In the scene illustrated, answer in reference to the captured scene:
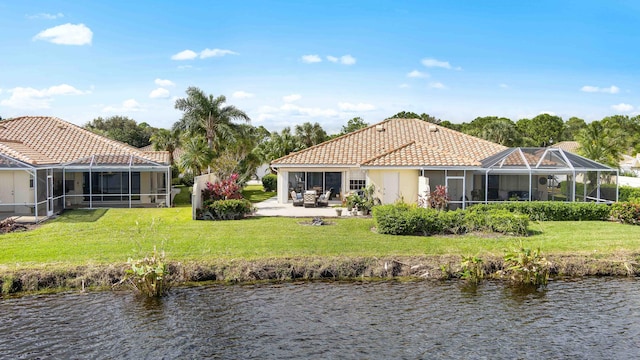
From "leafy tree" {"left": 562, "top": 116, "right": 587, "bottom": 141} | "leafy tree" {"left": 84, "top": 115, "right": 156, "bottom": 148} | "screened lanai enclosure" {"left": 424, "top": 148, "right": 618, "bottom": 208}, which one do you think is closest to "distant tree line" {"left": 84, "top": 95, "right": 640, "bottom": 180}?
"screened lanai enclosure" {"left": 424, "top": 148, "right": 618, "bottom": 208}

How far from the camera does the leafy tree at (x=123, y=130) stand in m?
73.1

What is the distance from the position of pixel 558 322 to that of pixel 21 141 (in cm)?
2893

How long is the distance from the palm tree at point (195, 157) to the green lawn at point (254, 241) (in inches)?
340

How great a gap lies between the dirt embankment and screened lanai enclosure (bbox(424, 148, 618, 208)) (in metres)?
8.16

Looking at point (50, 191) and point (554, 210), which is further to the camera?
point (50, 191)

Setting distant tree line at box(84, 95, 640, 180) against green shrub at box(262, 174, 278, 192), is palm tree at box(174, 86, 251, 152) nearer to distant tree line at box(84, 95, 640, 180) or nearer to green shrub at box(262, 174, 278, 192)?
distant tree line at box(84, 95, 640, 180)

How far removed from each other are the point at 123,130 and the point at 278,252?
66.2 m

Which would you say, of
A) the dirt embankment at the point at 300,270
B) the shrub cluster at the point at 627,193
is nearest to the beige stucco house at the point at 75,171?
the dirt embankment at the point at 300,270

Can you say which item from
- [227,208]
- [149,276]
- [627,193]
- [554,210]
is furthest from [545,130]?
[149,276]

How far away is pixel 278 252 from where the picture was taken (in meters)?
16.5

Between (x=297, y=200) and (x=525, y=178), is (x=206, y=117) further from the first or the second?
(x=525, y=178)

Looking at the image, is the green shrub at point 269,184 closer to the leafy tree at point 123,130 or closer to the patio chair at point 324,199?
the patio chair at point 324,199

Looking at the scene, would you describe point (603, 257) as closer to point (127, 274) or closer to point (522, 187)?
point (522, 187)

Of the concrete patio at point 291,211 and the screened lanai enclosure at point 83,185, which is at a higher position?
the screened lanai enclosure at point 83,185
